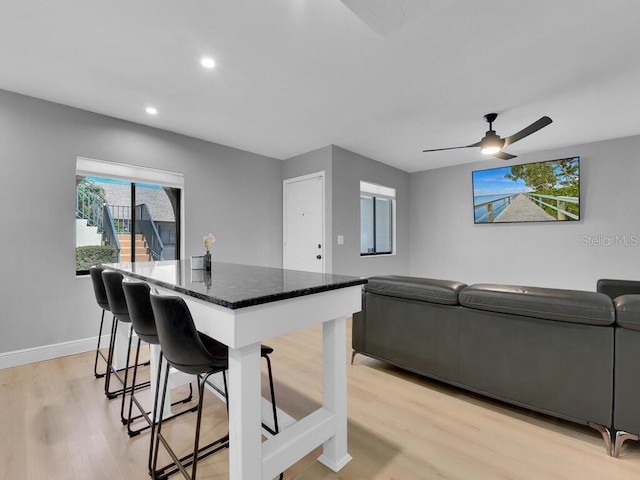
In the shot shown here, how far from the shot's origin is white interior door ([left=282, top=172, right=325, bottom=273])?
179 inches

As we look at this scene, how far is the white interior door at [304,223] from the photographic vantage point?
4.55 m

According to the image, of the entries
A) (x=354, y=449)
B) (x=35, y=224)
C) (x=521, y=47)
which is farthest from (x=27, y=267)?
(x=521, y=47)

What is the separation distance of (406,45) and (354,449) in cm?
266

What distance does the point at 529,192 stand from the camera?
15.7 ft

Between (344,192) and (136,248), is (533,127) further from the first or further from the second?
(136,248)

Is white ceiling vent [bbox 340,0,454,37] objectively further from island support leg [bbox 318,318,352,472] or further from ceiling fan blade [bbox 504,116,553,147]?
ceiling fan blade [bbox 504,116,553,147]

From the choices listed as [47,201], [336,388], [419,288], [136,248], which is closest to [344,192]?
[419,288]

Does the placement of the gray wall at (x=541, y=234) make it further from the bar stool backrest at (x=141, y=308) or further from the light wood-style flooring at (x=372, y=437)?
the bar stool backrest at (x=141, y=308)

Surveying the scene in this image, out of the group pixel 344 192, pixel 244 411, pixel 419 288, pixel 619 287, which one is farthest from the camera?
pixel 344 192

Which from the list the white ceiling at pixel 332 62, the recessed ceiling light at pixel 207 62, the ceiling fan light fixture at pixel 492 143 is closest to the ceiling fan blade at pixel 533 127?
the ceiling fan light fixture at pixel 492 143

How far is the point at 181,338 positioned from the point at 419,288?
1731 mm

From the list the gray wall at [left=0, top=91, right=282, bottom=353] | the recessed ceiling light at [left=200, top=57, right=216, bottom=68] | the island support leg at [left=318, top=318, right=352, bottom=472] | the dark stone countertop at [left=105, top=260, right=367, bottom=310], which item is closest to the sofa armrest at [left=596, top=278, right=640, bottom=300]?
the dark stone countertop at [left=105, top=260, right=367, bottom=310]

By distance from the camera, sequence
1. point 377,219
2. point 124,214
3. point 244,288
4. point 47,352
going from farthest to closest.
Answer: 1. point 377,219
2. point 124,214
3. point 47,352
4. point 244,288

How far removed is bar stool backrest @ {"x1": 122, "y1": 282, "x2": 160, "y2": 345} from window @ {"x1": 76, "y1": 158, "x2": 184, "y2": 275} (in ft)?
7.55
